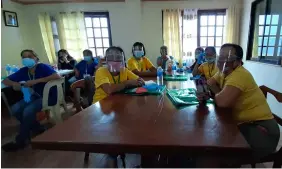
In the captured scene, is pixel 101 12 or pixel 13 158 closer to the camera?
pixel 13 158

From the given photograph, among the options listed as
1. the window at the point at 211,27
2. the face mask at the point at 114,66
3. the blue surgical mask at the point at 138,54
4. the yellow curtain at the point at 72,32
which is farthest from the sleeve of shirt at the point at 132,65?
the window at the point at 211,27

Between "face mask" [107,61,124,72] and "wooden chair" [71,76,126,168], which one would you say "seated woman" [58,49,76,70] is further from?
"face mask" [107,61,124,72]

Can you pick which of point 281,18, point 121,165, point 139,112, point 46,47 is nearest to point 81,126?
point 139,112

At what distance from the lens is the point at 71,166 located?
156 centimetres

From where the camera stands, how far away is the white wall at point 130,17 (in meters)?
4.00

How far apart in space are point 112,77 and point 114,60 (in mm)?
159

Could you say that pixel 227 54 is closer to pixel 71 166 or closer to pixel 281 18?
pixel 71 166

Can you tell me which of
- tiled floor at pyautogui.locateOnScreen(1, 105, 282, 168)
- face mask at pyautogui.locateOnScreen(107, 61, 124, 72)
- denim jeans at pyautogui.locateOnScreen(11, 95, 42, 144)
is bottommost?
tiled floor at pyautogui.locateOnScreen(1, 105, 282, 168)

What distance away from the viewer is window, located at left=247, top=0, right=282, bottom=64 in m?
2.50

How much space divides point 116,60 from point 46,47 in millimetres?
3634

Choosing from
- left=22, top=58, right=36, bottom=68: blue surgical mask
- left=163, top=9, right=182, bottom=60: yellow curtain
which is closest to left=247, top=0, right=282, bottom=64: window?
left=163, top=9, right=182, bottom=60: yellow curtain

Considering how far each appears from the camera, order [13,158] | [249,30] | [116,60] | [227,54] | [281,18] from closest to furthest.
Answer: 1. [227,54]
2. [116,60]
3. [13,158]
4. [281,18]
5. [249,30]

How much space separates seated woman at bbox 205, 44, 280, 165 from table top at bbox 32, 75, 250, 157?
0.14 metres

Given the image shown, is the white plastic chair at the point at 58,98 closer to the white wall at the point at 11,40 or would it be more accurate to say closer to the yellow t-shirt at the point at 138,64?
the yellow t-shirt at the point at 138,64
